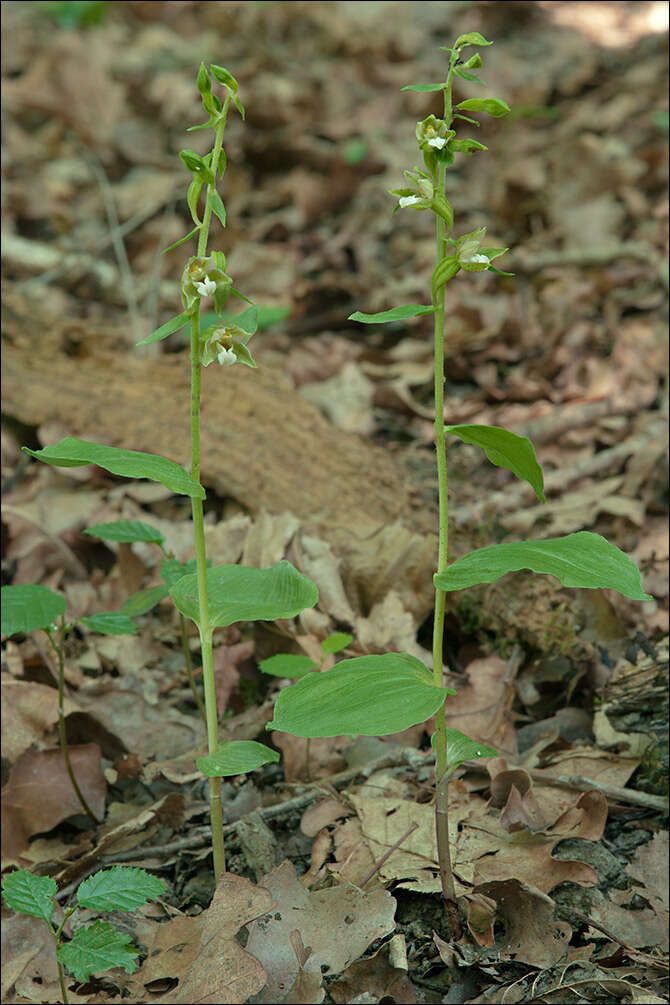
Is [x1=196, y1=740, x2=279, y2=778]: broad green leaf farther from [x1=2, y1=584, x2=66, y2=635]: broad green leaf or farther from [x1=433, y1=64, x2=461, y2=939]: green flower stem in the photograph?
[x1=2, y1=584, x2=66, y2=635]: broad green leaf

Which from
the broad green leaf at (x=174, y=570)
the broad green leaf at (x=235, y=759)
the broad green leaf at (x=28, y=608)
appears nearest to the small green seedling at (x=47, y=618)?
the broad green leaf at (x=28, y=608)

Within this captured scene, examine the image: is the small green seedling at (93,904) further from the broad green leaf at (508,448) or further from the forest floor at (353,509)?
the broad green leaf at (508,448)

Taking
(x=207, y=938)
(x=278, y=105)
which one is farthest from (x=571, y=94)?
(x=207, y=938)

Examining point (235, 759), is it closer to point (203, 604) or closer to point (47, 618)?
point (203, 604)

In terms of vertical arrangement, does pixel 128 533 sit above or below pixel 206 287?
below

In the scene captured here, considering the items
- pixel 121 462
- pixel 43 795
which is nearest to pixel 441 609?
pixel 121 462

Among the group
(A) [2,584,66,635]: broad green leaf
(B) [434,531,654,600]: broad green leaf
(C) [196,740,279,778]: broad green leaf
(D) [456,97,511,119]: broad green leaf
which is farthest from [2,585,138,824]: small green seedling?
(D) [456,97,511,119]: broad green leaf
